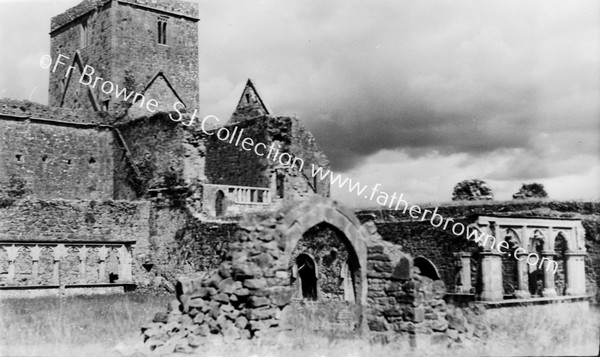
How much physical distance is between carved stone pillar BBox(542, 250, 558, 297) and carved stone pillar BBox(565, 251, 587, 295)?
426 millimetres

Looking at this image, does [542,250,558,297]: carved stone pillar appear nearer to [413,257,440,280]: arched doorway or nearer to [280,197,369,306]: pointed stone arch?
[413,257,440,280]: arched doorway

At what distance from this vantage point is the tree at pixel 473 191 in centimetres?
3110

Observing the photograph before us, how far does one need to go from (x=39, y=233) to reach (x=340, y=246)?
999 cm

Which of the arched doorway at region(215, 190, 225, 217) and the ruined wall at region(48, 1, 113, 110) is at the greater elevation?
the ruined wall at region(48, 1, 113, 110)

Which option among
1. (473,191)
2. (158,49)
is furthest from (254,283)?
(158,49)

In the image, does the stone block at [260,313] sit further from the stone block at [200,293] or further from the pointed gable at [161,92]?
the pointed gable at [161,92]

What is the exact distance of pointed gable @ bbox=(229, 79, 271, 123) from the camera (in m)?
30.0

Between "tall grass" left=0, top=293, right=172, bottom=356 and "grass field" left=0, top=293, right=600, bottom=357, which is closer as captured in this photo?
"grass field" left=0, top=293, right=600, bottom=357

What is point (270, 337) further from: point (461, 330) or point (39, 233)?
point (39, 233)

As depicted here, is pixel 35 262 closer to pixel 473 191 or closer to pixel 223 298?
pixel 223 298

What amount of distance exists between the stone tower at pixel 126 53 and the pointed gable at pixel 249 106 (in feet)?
23.0

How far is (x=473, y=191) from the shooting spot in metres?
31.3

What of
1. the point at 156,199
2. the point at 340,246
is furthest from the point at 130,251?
the point at 340,246

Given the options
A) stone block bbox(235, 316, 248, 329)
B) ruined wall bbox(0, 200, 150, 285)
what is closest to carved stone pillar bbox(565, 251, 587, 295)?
stone block bbox(235, 316, 248, 329)
